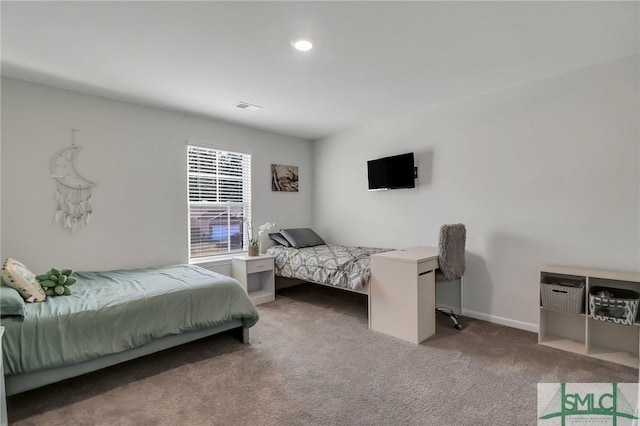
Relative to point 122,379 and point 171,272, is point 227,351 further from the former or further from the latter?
point 171,272

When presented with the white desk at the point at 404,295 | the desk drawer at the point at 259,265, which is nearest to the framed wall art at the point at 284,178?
the desk drawer at the point at 259,265

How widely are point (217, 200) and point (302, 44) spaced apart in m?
2.52

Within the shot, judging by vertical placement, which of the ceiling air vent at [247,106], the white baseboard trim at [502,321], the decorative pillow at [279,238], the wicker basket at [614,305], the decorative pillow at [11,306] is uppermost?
the ceiling air vent at [247,106]

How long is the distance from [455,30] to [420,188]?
1.96 metres

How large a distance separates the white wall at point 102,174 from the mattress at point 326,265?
125cm

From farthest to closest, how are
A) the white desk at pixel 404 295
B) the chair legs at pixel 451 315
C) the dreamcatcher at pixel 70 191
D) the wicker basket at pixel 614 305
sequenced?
the chair legs at pixel 451 315 → the dreamcatcher at pixel 70 191 → the white desk at pixel 404 295 → the wicker basket at pixel 614 305

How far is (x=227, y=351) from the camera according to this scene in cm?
262

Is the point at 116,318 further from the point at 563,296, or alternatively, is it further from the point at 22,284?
the point at 563,296

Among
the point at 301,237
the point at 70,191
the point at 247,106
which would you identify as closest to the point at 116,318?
the point at 70,191

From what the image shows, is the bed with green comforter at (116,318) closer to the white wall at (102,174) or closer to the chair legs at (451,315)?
the white wall at (102,174)

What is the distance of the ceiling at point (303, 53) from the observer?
188cm

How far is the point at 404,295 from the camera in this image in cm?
281

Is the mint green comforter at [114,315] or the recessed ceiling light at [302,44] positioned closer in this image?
the mint green comforter at [114,315]

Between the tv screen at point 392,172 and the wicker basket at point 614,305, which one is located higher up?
the tv screen at point 392,172
